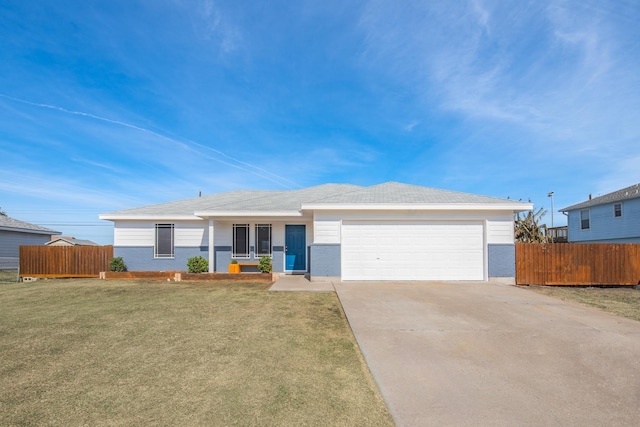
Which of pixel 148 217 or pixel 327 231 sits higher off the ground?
pixel 148 217

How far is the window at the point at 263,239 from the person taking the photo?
13812 millimetres

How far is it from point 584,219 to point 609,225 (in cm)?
231

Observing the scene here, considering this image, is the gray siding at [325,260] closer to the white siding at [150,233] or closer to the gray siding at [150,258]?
the gray siding at [150,258]

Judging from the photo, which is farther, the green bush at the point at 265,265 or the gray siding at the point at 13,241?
the gray siding at the point at 13,241

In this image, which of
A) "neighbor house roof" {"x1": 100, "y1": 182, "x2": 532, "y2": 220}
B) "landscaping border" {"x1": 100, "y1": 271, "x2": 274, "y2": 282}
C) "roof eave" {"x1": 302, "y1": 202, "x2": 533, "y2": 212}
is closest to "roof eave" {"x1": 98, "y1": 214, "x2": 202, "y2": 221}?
"neighbor house roof" {"x1": 100, "y1": 182, "x2": 532, "y2": 220}

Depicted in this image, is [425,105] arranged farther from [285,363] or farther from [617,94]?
[285,363]

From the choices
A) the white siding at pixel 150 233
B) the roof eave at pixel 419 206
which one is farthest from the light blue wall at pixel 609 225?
the white siding at pixel 150 233

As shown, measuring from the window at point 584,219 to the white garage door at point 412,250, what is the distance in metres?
17.5

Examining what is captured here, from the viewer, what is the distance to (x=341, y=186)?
1780 centimetres

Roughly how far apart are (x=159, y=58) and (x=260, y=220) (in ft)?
24.4

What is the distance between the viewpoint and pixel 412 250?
11477 mm

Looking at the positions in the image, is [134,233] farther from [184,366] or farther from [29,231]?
[29,231]

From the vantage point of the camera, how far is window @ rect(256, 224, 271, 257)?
1381 centimetres

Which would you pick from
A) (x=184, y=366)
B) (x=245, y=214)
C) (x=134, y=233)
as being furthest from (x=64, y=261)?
(x=184, y=366)
